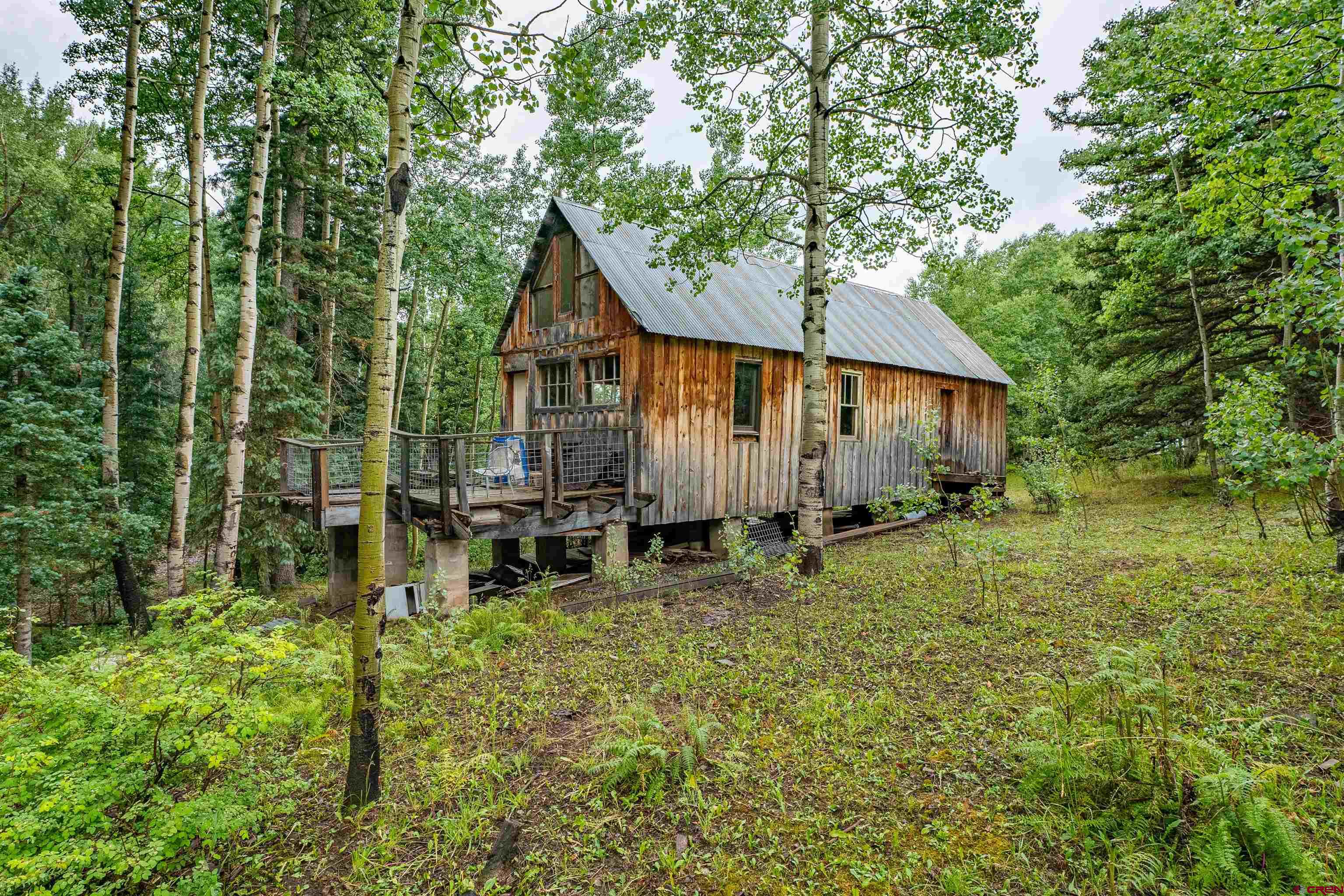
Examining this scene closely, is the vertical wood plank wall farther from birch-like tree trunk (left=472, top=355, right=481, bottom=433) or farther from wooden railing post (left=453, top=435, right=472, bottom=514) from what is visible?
birch-like tree trunk (left=472, top=355, right=481, bottom=433)

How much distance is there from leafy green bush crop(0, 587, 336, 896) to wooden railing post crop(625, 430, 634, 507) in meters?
5.89

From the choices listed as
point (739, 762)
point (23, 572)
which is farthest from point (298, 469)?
point (739, 762)

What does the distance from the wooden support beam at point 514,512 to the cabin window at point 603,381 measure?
8.93ft

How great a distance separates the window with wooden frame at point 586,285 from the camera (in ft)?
34.1

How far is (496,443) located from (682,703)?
7.21 meters

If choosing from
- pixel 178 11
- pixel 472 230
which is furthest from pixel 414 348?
pixel 178 11

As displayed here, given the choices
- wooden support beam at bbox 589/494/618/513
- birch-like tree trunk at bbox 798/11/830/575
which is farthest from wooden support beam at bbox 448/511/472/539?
birch-like tree trunk at bbox 798/11/830/575

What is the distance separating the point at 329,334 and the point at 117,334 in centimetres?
422

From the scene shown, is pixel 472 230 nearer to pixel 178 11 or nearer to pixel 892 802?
pixel 178 11

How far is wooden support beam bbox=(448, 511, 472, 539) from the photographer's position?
7398mm

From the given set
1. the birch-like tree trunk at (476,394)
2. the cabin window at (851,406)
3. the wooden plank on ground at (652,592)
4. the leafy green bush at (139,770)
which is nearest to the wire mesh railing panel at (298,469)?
the wooden plank on ground at (652,592)

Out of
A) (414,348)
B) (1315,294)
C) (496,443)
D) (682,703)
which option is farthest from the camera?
(414,348)

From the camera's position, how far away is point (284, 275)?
1185 centimetres

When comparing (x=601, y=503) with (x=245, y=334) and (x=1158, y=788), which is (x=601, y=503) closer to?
(x=245, y=334)
